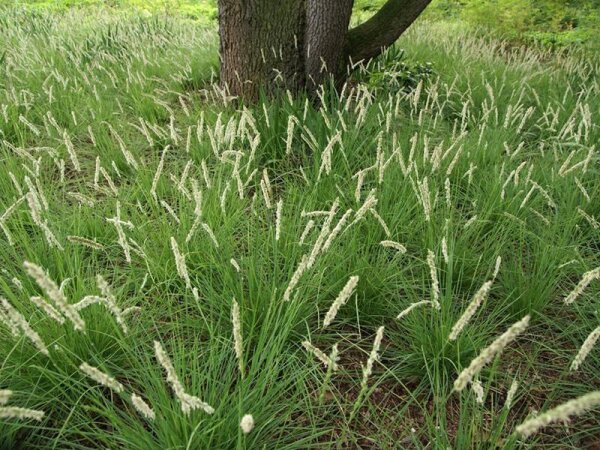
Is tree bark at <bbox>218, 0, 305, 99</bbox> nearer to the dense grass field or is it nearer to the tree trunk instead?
the tree trunk

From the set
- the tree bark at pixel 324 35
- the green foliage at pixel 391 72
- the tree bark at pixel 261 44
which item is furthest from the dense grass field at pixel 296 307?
the green foliage at pixel 391 72

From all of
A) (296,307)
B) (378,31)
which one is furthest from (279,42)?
(296,307)

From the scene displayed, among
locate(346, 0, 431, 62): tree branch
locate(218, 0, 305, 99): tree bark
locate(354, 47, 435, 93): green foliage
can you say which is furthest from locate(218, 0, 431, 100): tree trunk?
locate(354, 47, 435, 93): green foliage

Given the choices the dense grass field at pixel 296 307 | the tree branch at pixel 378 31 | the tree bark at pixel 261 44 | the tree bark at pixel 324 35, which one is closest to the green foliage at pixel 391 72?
the tree branch at pixel 378 31

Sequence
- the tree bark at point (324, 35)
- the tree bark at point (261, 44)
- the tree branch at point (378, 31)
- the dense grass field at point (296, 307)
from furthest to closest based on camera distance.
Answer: the tree branch at point (378, 31)
the tree bark at point (324, 35)
the tree bark at point (261, 44)
the dense grass field at point (296, 307)

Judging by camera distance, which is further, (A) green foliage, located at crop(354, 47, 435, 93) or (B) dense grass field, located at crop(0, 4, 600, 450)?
(A) green foliage, located at crop(354, 47, 435, 93)

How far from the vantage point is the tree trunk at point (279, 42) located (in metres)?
3.91

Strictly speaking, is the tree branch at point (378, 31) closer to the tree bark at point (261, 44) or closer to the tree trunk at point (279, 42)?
the tree trunk at point (279, 42)

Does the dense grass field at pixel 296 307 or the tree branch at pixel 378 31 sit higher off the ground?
the tree branch at pixel 378 31

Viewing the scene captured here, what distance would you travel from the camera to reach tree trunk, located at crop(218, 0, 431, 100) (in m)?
3.91

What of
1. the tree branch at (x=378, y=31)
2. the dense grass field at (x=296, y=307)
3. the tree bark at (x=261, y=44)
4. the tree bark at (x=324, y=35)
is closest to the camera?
the dense grass field at (x=296, y=307)

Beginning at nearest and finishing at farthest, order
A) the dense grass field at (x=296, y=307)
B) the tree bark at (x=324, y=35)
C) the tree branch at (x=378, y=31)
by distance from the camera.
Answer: the dense grass field at (x=296, y=307) → the tree bark at (x=324, y=35) → the tree branch at (x=378, y=31)

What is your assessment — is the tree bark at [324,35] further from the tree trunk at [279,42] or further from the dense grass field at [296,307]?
the dense grass field at [296,307]

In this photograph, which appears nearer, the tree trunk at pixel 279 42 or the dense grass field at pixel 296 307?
the dense grass field at pixel 296 307
